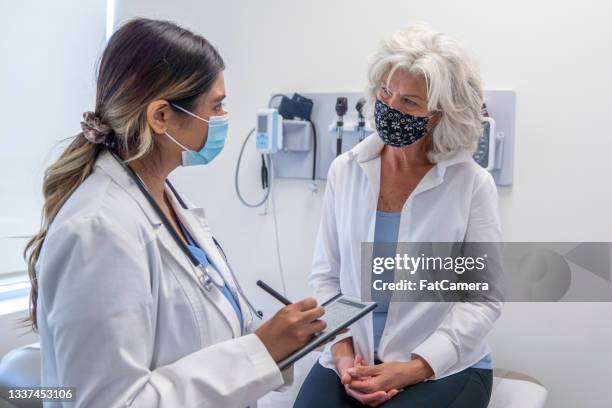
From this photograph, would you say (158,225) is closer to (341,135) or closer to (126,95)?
(126,95)

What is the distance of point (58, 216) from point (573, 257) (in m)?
1.72

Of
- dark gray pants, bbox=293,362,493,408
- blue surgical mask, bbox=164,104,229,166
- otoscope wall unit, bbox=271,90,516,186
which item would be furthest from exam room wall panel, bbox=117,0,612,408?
blue surgical mask, bbox=164,104,229,166

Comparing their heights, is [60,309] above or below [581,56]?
below

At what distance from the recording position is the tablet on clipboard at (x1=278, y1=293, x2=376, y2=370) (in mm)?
887

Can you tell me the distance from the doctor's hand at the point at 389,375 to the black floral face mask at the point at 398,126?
0.59m

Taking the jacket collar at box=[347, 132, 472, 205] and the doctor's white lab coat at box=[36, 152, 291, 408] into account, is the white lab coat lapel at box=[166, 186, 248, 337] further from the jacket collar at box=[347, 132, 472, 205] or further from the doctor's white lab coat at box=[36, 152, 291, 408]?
the jacket collar at box=[347, 132, 472, 205]

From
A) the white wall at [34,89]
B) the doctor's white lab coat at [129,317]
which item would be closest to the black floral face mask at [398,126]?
the doctor's white lab coat at [129,317]

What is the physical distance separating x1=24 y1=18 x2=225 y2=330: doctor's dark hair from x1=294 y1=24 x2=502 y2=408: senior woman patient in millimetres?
685

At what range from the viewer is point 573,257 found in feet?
6.09

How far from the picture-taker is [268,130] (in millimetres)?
2137

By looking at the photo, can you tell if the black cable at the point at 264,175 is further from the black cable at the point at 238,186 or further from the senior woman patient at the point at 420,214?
the senior woman patient at the point at 420,214

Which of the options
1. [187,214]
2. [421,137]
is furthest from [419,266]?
[187,214]

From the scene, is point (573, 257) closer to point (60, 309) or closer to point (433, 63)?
point (433, 63)

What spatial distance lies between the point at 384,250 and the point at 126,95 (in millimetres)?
842
